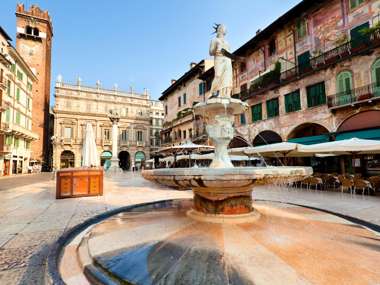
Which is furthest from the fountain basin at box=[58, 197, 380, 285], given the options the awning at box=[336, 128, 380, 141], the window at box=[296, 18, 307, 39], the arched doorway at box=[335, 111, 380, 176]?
the window at box=[296, 18, 307, 39]

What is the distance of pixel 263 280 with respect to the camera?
2123 mm

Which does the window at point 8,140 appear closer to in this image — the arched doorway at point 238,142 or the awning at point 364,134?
the arched doorway at point 238,142

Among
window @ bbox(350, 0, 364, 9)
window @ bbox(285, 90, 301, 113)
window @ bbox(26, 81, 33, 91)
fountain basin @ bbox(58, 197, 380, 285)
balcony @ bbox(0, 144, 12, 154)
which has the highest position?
window @ bbox(26, 81, 33, 91)

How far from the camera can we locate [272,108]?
18922 mm

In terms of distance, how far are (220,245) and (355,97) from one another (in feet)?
48.0

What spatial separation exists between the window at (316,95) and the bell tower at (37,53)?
41328 millimetres

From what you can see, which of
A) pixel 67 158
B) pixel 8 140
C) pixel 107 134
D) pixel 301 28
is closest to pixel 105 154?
pixel 107 134

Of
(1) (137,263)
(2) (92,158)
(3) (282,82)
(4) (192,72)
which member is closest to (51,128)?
(4) (192,72)

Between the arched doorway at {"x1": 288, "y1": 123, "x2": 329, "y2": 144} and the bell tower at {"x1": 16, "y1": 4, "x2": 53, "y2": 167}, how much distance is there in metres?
40.0

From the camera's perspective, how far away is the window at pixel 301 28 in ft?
55.8

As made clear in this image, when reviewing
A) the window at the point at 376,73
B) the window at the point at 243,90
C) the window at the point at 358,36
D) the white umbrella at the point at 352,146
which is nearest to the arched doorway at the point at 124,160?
the window at the point at 243,90

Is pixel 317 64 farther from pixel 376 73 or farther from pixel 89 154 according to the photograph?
pixel 89 154

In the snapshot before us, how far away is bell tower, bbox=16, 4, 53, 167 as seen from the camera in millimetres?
37188

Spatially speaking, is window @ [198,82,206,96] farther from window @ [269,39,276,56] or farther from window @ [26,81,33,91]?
window @ [26,81,33,91]
